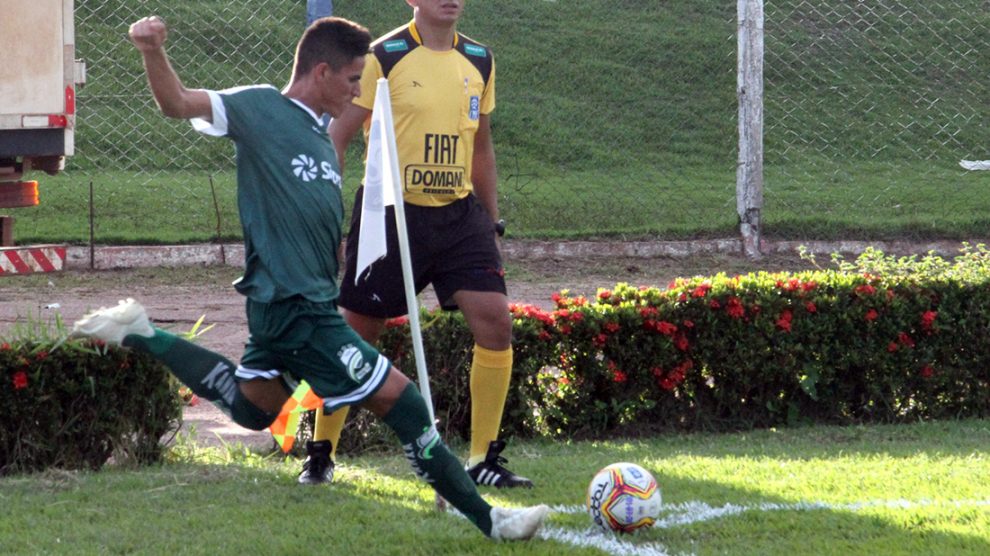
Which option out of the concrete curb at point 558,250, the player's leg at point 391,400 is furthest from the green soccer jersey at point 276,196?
the concrete curb at point 558,250

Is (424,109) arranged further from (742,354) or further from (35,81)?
(35,81)

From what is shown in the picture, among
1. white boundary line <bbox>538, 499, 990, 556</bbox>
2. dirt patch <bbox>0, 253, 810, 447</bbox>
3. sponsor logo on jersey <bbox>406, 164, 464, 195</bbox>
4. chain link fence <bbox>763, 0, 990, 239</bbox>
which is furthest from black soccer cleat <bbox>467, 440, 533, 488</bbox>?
chain link fence <bbox>763, 0, 990, 239</bbox>

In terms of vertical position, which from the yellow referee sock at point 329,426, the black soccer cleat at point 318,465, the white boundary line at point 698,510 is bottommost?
the black soccer cleat at point 318,465

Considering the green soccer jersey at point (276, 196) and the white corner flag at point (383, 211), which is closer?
the green soccer jersey at point (276, 196)

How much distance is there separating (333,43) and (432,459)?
4.66 feet

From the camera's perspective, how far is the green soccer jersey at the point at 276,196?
427 cm

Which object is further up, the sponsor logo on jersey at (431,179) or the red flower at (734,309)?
the sponsor logo on jersey at (431,179)

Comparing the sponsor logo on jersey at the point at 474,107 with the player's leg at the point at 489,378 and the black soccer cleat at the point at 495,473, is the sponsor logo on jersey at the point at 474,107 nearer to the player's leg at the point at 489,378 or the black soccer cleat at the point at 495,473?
the player's leg at the point at 489,378

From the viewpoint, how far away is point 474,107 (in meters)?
5.66

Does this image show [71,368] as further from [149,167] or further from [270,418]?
[149,167]

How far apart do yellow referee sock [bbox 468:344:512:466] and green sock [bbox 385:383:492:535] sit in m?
1.18

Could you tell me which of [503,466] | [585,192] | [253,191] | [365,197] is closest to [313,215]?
[253,191]

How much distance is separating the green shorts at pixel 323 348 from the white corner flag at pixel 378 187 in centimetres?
46

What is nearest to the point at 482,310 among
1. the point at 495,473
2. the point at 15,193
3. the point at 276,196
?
the point at 495,473
